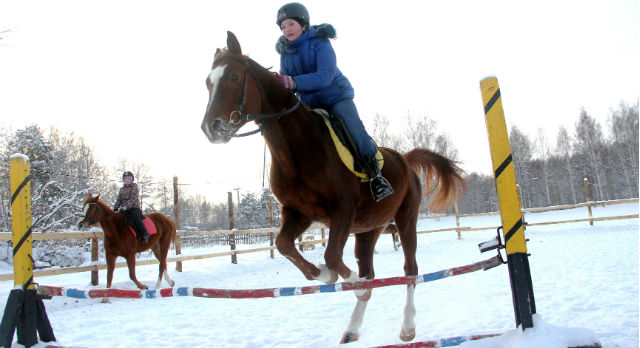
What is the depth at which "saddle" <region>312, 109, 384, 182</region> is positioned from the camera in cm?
291

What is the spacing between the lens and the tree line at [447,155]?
755 inches

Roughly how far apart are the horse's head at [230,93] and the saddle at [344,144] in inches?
25.9

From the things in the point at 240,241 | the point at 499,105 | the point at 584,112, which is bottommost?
the point at 240,241

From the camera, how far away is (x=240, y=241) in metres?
33.0

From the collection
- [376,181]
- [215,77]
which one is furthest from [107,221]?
[376,181]

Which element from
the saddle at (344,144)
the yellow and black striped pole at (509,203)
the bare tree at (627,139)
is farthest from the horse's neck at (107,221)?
the bare tree at (627,139)

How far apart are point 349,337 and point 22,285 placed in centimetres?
277

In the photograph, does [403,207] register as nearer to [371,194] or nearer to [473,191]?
[371,194]

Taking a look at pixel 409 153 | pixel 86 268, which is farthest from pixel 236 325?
pixel 86 268

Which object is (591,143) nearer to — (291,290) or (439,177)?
(439,177)

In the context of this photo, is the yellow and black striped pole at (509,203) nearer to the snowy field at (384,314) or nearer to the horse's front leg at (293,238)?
the snowy field at (384,314)

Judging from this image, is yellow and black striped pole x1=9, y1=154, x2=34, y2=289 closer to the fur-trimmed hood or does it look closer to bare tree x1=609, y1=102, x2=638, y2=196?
the fur-trimmed hood

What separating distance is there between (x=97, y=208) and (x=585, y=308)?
8238mm

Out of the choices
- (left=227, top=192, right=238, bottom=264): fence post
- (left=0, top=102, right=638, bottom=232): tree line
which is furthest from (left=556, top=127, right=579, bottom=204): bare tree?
(left=227, top=192, right=238, bottom=264): fence post
